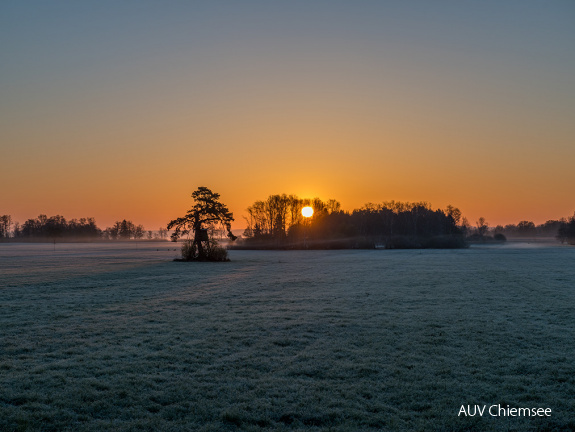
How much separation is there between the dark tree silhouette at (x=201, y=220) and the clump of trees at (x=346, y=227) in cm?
5838

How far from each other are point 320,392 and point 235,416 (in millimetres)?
1835

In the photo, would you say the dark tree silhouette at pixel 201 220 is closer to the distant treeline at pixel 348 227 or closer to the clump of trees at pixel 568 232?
the distant treeline at pixel 348 227

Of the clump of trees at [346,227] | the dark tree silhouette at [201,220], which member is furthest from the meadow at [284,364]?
the clump of trees at [346,227]

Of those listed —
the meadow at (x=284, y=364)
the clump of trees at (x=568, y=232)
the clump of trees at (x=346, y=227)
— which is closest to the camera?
the meadow at (x=284, y=364)

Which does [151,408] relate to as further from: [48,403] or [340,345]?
[340,345]

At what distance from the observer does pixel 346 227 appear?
128 metres

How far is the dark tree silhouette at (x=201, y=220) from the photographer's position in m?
57.8

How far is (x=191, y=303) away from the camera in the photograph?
19375mm

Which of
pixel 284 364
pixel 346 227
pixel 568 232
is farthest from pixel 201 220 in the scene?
pixel 568 232

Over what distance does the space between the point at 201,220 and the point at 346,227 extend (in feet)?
252

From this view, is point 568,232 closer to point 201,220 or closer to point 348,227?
point 348,227

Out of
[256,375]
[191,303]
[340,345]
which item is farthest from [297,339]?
[191,303]

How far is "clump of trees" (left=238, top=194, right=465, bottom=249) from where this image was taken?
4815 inches

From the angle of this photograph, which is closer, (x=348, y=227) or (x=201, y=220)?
(x=201, y=220)
